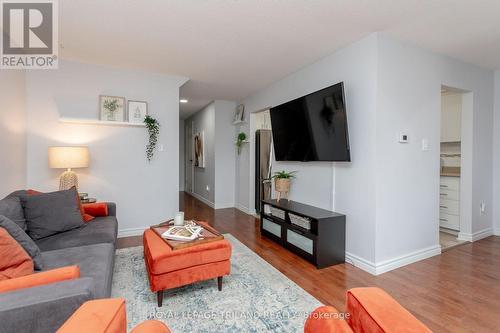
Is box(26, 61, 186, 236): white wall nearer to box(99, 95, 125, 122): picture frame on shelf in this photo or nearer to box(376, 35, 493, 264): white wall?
box(99, 95, 125, 122): picture frame on shelf

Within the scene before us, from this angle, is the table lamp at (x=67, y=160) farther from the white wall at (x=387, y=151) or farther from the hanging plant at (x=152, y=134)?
the white wall at (x=387, y=151)

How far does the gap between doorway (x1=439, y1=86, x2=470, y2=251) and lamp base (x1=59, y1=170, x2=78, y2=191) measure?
185 inches

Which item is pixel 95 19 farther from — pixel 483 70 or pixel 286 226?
pixel 483 70

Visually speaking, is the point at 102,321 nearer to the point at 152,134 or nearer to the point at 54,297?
the point at 54,297

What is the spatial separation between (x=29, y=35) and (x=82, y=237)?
2122 mm

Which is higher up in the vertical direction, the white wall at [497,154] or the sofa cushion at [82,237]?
the white wall at [497,154]

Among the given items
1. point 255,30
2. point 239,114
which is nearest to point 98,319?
point 255,30

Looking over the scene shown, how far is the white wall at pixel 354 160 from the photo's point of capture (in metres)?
2.62

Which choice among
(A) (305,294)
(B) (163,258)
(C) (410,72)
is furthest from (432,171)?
(B) (163,258)

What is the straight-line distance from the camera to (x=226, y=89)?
15.4 feet

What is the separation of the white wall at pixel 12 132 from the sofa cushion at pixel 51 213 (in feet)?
2.31

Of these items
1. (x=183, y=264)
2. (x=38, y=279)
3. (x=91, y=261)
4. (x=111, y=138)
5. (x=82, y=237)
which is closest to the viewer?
(x=38, y=279)

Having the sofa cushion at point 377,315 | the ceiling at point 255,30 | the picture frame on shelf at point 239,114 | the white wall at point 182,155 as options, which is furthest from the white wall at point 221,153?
the sofa cushion at point 377,315

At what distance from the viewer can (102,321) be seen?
2.67 ft
